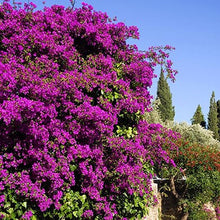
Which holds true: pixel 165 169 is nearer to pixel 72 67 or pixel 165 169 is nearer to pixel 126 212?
pixel 126 212

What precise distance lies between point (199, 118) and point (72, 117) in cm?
5844

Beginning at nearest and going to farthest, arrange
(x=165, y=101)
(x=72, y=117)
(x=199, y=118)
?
(x=72, y=117), (x=165, y=101), (x=199, y=118)

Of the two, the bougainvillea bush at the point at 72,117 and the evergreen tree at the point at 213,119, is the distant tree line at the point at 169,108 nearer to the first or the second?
the evergreen tree at the point at 213,119

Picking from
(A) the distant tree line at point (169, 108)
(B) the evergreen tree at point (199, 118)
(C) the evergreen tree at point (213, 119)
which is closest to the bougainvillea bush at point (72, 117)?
(A) the distant tree line at point (169, 108)

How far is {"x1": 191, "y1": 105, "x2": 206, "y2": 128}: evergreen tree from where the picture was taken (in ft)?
202

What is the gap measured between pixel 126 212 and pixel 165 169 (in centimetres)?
754

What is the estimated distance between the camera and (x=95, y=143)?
641 cm

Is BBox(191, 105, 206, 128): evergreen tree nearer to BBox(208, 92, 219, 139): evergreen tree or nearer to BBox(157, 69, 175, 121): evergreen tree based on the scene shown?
BBox(208, 92, 219, 139): evergreen tree

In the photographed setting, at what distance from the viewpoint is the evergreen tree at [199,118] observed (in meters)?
61.5

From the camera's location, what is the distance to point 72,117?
607 centimetres

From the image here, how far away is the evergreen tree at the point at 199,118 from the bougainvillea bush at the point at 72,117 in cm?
5538

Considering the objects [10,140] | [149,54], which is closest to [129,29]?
[149,54]

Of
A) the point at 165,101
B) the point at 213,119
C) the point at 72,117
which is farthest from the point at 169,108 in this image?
the point at 72,117

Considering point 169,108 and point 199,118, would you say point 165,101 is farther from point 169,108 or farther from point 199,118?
point 199,118
